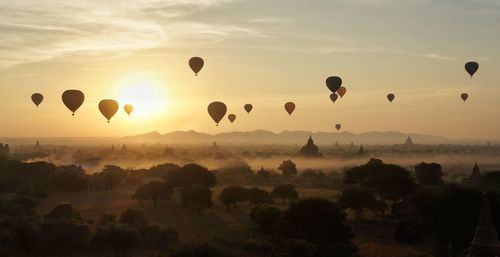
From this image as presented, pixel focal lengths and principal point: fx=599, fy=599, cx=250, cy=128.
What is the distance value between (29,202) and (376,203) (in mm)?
34995

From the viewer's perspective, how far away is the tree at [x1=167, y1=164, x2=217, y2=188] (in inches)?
2965

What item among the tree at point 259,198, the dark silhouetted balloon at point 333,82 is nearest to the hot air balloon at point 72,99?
the tree at point 259,198

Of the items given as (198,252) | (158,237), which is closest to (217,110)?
(158,237)

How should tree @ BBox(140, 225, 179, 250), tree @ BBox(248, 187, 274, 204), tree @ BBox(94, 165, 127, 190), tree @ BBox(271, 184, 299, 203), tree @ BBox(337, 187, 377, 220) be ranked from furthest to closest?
tree @ BBox(94, 165, 127, 190) < tree @ BBox(271, 184, 299, 203) < tree @ BBox(248, 187, 274, 204) < tree @ BBox(337, 187, 377, 220) < tree @ BBox(140, 225, 179, 250)

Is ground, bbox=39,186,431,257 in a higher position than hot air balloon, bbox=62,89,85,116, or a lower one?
lower

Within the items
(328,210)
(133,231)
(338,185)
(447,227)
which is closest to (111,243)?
(133,231)

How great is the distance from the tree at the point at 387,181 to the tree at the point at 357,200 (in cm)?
356

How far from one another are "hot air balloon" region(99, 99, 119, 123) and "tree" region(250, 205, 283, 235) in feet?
114

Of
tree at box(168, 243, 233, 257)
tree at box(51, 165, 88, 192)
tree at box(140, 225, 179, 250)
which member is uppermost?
tree at box(51, 165, 88, 192)

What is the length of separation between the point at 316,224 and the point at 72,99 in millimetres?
38078

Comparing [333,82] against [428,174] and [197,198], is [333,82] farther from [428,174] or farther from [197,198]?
[197,198]

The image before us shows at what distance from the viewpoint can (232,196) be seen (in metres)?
62.5

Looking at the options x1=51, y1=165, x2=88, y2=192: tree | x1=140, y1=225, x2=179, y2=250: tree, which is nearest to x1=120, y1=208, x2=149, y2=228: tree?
x1=140, y1=225, x2=179, y2=250: tree

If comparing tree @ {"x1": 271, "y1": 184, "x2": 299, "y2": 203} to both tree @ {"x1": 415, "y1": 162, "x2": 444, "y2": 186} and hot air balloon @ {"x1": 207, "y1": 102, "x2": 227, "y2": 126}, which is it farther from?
tree @ {"x1": 415, "y1": 162, "x2": 444, "y2": 186}
